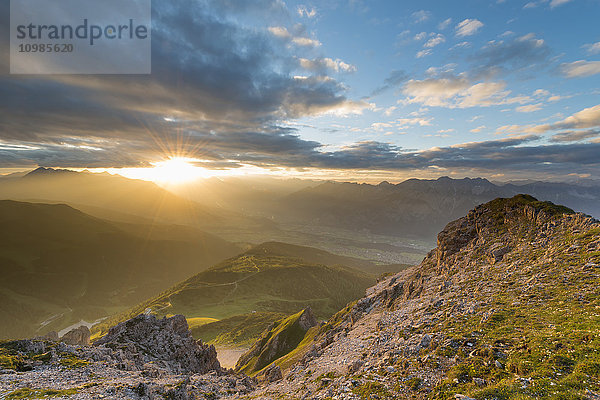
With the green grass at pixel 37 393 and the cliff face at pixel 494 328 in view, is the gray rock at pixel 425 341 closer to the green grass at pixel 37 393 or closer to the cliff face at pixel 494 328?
the cliff face at pixel 494 328

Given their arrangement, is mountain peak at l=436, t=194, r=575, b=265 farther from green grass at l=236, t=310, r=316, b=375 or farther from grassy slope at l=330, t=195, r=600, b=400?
green grass at l=236, t=310, r=316, b=375

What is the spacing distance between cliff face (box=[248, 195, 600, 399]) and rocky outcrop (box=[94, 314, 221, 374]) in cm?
2720

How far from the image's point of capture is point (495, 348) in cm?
2216

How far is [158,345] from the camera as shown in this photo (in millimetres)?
51531

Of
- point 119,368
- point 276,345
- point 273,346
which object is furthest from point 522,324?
point 273,346

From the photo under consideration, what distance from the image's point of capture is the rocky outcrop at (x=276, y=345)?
91.1 m

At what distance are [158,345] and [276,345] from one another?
180ft

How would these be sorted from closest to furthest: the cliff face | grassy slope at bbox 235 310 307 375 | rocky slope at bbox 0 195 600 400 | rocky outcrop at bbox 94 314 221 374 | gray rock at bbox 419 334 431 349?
the cliff face, rocky slope at bbox 0 195 600 400, gray rock at bbox 419 334 431 349, rocky outcrop at bbox 94 314 221 374, grassy slope at bbox 235 310 307 375

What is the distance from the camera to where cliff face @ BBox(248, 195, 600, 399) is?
18281 mm

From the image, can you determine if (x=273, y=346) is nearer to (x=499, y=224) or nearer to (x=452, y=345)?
(x=452, y=345)

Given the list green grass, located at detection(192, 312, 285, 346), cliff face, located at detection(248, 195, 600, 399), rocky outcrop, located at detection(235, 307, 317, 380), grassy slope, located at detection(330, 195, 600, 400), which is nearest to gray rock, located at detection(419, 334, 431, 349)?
cliff face, located at detection(248, 195, 600, 399)

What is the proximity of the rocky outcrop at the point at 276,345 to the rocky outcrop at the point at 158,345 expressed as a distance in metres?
37.9

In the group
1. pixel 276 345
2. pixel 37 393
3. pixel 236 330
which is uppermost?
pixel 37 393

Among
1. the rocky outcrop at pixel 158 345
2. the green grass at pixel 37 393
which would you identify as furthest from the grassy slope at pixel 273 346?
the green grass at pixel 37 393
